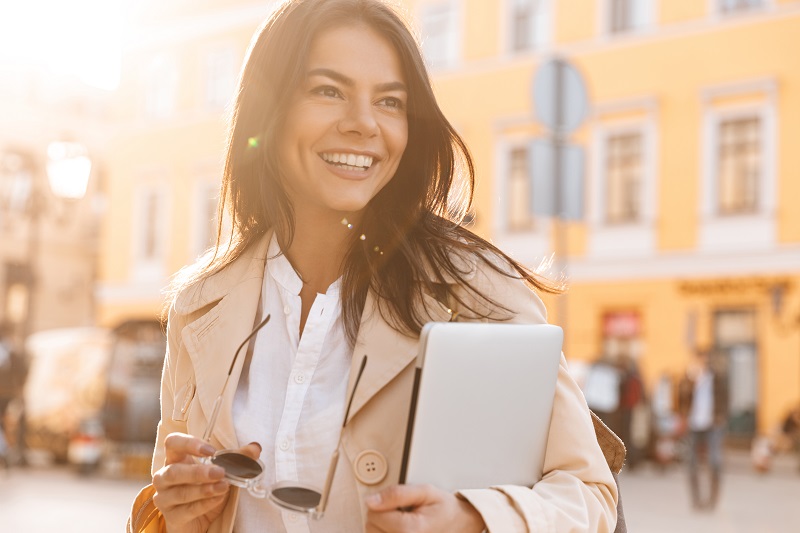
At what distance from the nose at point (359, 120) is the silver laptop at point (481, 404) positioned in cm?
55

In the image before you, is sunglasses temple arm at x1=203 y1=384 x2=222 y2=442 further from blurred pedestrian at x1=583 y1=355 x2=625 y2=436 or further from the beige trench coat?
blurred pedestrian at x1=583 y1=355 x2=625 y2=436

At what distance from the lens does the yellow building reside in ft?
75.6

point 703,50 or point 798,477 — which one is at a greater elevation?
point 703,50

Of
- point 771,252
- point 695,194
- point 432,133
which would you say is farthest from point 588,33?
point 432,133

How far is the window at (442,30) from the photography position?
1141 inches

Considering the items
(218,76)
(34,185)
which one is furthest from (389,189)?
(218,76)

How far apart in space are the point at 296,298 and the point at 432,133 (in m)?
0.46

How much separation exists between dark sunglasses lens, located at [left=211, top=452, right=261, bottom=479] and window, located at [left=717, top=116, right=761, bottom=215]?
22.5 meters

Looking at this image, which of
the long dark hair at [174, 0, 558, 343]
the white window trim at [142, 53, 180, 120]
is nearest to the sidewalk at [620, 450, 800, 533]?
the long dark hair at [174, 0, 558, 343]

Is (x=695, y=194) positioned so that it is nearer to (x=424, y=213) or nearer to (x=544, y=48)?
(x=544, y=48)

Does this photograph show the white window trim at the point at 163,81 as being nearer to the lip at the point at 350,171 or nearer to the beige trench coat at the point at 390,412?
the beige trench coat at the point at 390,412

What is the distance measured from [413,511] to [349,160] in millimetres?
784

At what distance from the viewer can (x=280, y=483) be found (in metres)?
2.03

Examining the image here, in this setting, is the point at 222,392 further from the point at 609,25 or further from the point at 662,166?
the point at 609,25
